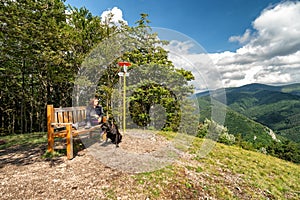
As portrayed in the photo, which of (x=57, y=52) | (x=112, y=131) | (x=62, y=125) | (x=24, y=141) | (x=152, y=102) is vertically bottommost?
(x=24, y=141)

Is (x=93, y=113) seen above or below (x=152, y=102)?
below

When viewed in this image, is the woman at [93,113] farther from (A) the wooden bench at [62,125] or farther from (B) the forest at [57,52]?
(B) the forest at [57,52]

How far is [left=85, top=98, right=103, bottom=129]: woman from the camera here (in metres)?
5.40

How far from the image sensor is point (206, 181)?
13.3ft

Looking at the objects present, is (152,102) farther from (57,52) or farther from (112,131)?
(57,52)

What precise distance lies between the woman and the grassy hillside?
53.3 inches

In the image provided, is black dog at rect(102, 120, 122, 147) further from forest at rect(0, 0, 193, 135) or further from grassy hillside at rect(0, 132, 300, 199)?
grassy hillside at rect(0, 132, 300, 199)

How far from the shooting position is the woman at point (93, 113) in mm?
5398

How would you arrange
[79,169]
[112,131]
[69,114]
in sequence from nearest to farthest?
1. [79,169]
2. [112,131]
3. [69,114]

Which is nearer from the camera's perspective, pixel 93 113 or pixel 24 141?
pixel 93 113

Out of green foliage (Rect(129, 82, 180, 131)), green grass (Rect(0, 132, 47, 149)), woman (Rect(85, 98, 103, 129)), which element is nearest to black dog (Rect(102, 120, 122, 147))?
woman (Rect(85, 98, 103, 129))

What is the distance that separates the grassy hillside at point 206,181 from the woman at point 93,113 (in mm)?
1355

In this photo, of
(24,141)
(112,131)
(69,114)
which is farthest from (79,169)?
(24,141)

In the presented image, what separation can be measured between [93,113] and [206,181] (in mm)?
3567
